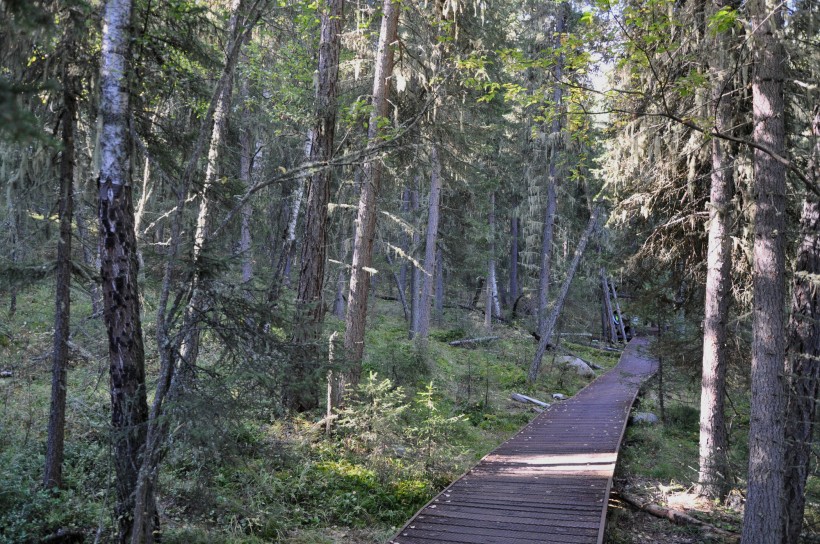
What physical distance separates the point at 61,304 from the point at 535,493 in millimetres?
6852

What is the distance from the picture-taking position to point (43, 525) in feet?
17.0

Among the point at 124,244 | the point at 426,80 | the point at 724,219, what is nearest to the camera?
the point at 124,244

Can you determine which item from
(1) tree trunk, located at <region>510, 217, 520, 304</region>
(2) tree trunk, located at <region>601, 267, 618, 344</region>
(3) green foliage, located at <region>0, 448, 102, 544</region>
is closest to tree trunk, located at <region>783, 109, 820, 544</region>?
(3) green foliage, located at <region>0, 448, 102, 544</region>

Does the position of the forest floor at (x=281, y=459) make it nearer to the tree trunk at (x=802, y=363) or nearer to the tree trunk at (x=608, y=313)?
the tree trunk at (x=802, y=363)

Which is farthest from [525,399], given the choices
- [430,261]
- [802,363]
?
[802,363]

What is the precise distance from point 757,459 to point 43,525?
7738 mm

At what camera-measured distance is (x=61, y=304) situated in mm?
6035

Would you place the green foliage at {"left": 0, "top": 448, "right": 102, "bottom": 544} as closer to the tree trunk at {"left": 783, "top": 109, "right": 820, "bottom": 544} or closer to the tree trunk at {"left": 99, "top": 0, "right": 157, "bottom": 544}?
the tree trunk at {"left": 99, "top": 0, "right": 157, "bottom": 544}

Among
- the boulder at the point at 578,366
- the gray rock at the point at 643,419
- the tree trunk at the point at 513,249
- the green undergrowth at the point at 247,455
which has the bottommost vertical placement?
the gray rock at the point at 643,419

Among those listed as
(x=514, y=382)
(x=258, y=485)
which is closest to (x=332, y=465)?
(x=258, y=485)

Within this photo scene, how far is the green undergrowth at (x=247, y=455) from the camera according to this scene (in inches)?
195

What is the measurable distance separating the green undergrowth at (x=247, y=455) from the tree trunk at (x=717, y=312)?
416 centimetres

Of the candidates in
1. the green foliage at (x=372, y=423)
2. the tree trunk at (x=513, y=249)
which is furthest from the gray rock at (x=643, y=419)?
the tree trunk at (x=513, y=249)

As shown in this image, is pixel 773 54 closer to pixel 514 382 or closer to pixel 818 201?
pixel 818 201
